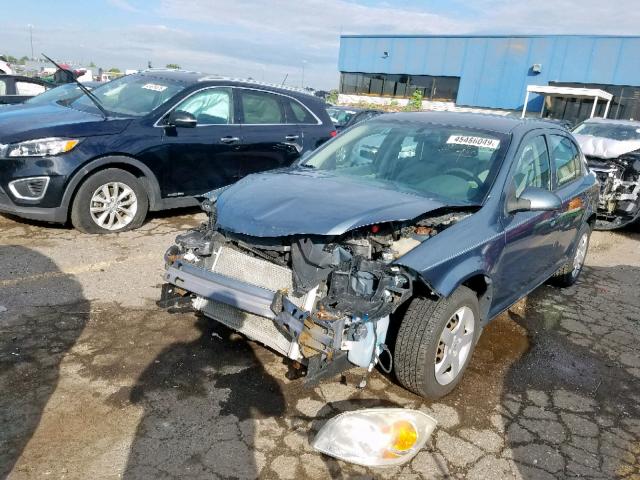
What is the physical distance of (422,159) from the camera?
152 inches

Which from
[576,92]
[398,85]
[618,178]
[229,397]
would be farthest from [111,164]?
[398,85]

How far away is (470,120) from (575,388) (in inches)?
84.8

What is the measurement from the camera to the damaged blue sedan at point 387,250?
2.82m

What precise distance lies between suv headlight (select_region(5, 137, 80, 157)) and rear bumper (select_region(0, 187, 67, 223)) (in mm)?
438

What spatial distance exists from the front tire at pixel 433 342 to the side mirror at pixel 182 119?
12.4 ft

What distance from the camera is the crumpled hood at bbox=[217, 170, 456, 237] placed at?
2885 mm

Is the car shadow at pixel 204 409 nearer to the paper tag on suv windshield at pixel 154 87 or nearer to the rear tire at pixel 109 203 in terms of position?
the rear tire at pixel 109 203

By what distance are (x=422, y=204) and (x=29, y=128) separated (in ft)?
14.3

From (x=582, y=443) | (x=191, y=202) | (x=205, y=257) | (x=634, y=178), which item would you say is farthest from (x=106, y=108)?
(x=634, y=178)

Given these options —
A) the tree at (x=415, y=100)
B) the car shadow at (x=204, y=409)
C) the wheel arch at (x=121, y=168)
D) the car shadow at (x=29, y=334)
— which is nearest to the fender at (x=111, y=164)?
the wheel arch at (x=121, y=168)

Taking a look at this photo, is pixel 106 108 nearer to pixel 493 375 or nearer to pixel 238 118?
pixel 238 118

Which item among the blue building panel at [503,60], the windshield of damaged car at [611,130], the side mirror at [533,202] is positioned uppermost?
the blue building panel at [503,60]

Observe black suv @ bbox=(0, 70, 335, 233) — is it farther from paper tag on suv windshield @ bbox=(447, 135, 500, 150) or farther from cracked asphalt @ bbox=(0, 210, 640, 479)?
paper tag on suv windshield @ bbox=(447, 135, 500, 150)

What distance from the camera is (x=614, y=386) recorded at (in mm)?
3676
